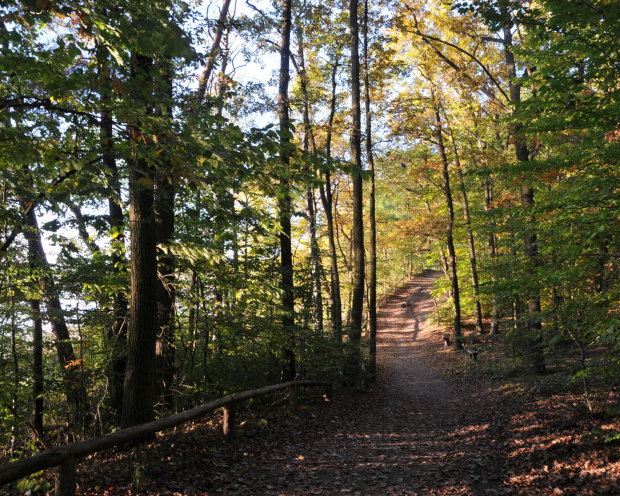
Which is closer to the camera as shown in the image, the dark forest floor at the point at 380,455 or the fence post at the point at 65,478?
the fence post at the point at 65,478

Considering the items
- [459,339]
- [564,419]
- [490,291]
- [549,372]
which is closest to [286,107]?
[490,291]

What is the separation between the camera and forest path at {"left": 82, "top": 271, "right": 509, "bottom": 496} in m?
5.09

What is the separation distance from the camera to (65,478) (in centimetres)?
380

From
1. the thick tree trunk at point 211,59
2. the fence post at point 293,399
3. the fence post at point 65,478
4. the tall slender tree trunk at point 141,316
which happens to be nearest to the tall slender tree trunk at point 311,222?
the fence post at point 293,399

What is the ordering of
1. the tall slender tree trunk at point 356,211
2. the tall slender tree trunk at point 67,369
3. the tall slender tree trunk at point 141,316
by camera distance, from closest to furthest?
the tall slender tree trunk at point 141,316 < the tall slender tree trunk at point 67,369 < the tall slender tree trunk at point 356,211

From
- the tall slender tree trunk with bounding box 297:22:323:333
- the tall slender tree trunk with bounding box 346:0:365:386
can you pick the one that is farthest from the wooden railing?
the tall slender tree trunk with bounding box 346:0:365:386

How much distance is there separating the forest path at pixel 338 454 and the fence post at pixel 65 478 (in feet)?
2.72

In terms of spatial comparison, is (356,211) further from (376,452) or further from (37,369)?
(37,369)

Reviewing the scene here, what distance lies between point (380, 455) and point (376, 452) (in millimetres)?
191

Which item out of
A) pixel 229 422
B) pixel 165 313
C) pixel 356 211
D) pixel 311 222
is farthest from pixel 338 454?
pixel 356 211

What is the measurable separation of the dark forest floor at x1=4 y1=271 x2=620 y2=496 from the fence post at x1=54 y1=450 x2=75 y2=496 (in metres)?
0.81

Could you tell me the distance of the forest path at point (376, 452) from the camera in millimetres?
5289

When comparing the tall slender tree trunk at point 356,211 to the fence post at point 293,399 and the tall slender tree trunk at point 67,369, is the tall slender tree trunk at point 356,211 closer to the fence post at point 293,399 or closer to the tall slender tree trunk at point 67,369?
the fence post at point 293,399

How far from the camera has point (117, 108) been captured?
3695 millimetres
